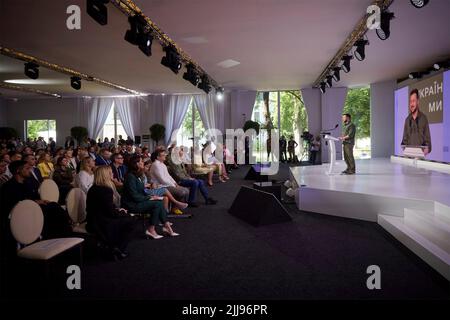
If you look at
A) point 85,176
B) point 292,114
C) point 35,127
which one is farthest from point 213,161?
point 35,127

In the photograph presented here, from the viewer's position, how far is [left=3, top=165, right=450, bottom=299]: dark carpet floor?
282 cm

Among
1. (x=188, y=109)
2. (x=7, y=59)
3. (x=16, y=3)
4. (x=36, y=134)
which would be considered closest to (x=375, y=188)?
(x=16, y=3)

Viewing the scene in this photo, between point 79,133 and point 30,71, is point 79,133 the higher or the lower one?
the lower one

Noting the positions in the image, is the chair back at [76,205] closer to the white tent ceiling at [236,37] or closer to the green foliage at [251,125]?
the white tent ceiling at [236,37]

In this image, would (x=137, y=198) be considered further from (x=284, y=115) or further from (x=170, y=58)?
(x=284, y=115)

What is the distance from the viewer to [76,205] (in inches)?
148

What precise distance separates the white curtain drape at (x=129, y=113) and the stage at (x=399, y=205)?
11.3 metres

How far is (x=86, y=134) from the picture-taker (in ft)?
53.3

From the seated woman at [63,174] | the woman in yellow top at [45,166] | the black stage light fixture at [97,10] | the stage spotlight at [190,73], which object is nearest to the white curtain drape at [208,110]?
the stage spotlight at [190,73]

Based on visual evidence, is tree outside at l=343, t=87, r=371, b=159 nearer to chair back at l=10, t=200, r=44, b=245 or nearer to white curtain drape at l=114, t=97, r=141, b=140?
white curtain drape at l=114, t=97, r=141, b=140

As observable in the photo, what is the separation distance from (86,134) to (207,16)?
12.1m

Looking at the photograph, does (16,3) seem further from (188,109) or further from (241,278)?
(188,109)

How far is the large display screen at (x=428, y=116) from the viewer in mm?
8945

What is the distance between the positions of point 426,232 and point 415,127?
751 cm
